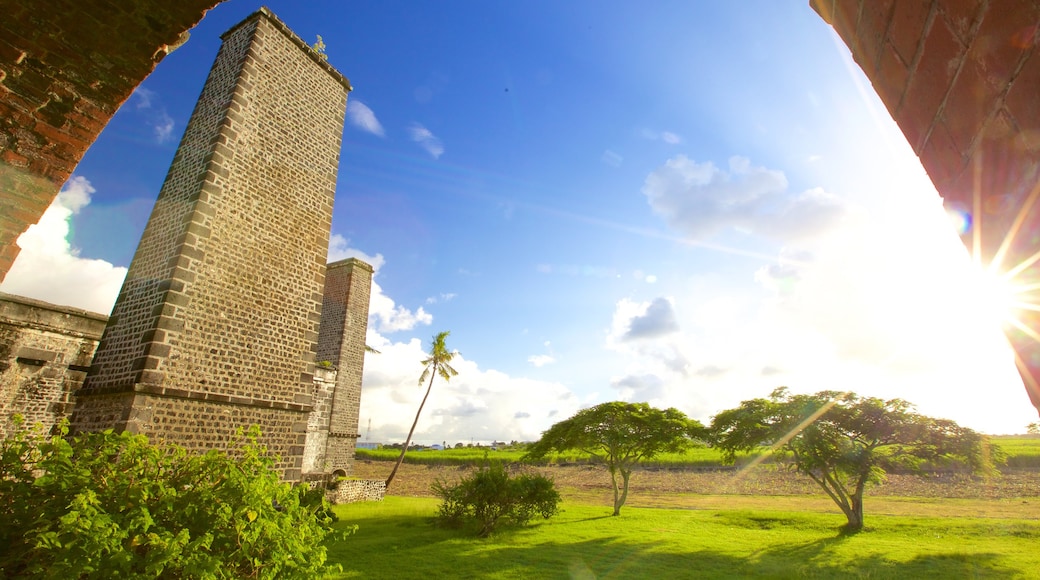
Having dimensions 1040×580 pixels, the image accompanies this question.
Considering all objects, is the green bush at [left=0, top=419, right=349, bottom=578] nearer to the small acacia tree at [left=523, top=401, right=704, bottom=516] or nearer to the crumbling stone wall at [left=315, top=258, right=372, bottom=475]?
the small acacia tree at [left=523, top=401, right=704, bottom=516]

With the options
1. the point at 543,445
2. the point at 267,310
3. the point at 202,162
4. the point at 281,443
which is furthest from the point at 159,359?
the point at 543,445

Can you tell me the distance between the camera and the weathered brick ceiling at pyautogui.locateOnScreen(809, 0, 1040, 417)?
97 centimetres

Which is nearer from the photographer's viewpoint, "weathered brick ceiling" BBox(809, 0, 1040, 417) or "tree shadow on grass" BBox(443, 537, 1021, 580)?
"weathered brick ceiling" BBox(809, 0, 1040, 417)

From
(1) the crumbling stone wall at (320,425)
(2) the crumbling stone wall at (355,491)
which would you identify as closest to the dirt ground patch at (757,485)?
(2) the crumbling stone wall at (355,491)

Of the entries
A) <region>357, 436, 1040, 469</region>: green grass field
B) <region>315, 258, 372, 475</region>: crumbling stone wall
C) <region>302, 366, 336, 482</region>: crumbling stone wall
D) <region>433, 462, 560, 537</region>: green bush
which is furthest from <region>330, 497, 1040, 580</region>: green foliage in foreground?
<region>357, 436, 1040, 469</region>: green grass field

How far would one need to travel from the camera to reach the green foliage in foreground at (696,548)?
10109 mm

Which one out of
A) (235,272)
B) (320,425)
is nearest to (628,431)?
(320,425)

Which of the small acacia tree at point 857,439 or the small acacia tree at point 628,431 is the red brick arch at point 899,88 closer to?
the small acacia tree at point 857,439

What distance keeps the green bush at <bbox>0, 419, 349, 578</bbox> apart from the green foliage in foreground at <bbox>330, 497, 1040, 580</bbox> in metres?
6.05

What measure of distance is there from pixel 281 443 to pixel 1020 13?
40.6ft

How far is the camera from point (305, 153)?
1249 cm

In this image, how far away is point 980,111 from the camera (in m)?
1.12

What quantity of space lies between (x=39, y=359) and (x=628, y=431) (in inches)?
775

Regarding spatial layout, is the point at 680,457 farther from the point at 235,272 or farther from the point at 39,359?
the point at 39,359
